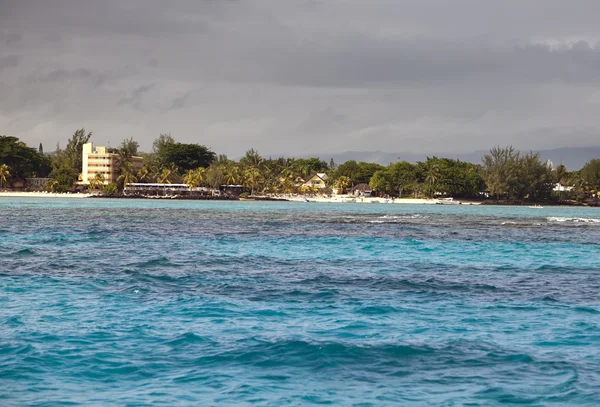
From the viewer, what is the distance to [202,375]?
977 cm

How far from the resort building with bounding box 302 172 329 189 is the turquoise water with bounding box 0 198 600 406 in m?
155

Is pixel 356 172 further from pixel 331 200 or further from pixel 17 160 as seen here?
pixel 17 160

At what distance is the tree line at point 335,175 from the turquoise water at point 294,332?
13495cm

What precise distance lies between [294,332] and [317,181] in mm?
170305

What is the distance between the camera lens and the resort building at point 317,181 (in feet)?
590

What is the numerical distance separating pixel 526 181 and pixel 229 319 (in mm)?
150607

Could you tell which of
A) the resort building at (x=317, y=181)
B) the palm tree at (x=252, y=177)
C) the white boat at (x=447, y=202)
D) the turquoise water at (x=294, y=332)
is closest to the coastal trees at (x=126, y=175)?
the palm tree at (x=252, y=177)

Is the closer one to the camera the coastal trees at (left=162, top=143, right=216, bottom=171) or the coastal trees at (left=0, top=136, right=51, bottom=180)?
the coastal trees at (left=0, top=136, right=51, bottom=180)

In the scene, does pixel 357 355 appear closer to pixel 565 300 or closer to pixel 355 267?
pixel 565 300

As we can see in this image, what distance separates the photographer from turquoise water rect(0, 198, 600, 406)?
30.2ft

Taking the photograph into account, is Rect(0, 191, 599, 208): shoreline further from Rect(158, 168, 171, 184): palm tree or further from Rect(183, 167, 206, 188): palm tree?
Rect(158, 168, 171, 184): palm tree

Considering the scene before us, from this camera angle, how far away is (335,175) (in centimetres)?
18075

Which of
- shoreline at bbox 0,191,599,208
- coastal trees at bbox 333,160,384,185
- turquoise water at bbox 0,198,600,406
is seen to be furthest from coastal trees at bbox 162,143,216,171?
turquoise water at bbox 0,198,600,406

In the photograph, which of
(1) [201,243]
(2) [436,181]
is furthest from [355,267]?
(2) [436,181]
